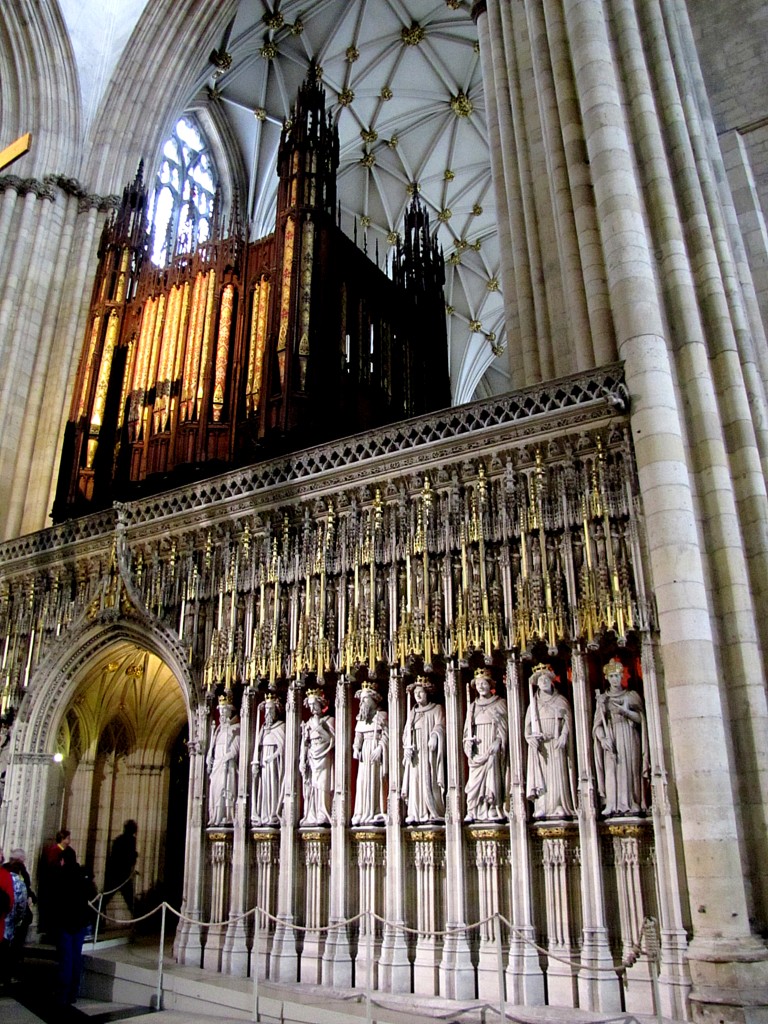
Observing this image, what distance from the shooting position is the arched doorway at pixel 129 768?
39.1 feet

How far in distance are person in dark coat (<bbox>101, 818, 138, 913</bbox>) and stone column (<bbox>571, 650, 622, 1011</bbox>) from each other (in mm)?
7174

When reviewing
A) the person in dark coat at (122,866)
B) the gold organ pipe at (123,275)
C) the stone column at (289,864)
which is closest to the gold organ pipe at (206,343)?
the gold organ pipe at (123,275)

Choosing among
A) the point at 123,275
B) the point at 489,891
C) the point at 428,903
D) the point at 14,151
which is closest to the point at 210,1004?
the point at 428,903

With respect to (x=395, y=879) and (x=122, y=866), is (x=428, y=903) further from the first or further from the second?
(x=122, y=866)

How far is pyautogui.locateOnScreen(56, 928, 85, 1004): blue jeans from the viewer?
7.59m

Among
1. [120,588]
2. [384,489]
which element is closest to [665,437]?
[384,489]

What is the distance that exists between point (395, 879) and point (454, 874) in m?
0.60

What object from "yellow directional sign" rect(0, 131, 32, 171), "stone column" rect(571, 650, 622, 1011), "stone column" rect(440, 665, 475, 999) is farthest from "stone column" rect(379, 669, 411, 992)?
"yellow directional sign" rect(0, 131, 32, 171)

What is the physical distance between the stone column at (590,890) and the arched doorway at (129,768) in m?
6.37

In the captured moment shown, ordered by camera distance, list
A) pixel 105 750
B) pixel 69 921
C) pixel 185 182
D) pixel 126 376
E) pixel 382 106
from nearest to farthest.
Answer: pixel 69 921
pixel 105 750
pixel 126 376
pixel 185 182
pixel 382 106

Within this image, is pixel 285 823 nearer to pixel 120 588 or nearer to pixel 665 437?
pixel 120 588

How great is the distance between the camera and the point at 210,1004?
293 inches

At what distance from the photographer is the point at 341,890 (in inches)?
317

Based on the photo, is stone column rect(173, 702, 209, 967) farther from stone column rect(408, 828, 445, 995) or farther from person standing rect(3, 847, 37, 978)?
stone column rect(408, 828, 445, 995)
